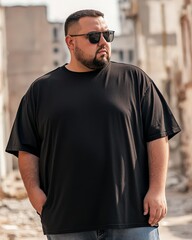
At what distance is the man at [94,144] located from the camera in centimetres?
324

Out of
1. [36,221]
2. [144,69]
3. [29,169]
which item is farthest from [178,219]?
[144,69]

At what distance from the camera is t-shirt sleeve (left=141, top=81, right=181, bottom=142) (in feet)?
11.1

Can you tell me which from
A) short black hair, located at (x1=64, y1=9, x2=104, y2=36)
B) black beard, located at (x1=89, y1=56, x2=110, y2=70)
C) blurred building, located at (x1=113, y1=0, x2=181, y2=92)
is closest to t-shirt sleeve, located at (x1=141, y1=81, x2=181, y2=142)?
black beard, located at (x1=89, y1=56, x2=110, y2=70)

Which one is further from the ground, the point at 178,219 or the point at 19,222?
the point at 178,219

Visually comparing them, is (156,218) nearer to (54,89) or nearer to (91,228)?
(91,228)

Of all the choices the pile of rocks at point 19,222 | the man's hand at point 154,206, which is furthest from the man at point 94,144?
the pile of rocks at point 19,222

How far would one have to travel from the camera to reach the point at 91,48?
343cm

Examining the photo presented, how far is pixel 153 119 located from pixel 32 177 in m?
0.72

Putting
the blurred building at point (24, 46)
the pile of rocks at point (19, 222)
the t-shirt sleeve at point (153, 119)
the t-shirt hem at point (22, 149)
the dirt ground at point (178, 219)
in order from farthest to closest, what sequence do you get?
the blurred building at point (24, 46), the pile of rocks at point (19, 222), the dirt ground at point (178, 219), the t-shirt hem at point (22, 149), the t-shirt sleeve at point (153, 119)

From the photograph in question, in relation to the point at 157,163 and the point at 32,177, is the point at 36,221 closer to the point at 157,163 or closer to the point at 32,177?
the point at 32,177

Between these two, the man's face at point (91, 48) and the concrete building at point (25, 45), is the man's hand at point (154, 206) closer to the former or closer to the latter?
the man's face at point (91, 48)

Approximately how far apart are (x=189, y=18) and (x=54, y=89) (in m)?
14.0

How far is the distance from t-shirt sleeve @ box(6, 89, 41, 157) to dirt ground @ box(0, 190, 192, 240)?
609cm

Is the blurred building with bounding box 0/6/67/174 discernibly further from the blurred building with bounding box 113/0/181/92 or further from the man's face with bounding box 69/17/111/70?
the man's face with bounding box 69/17/111/70
